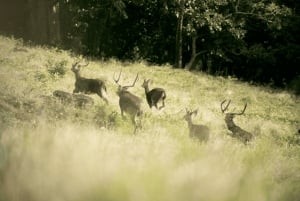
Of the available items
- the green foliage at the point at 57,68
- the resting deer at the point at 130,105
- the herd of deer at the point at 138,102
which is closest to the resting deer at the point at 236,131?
the herd of deer at the point at 138,102

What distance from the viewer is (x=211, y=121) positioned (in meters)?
11.6

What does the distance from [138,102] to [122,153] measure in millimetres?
2343

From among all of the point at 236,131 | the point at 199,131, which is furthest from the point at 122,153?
the point at 236,131

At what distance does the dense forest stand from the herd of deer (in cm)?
304

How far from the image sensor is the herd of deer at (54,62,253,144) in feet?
34.2

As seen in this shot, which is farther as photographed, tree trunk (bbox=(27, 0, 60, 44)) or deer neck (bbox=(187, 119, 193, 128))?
tree trunk (bbox=(27, 0, 60, 44))

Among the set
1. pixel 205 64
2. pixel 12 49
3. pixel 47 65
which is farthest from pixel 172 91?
pixel 205 64

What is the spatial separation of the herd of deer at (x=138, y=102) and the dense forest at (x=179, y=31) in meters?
3.04

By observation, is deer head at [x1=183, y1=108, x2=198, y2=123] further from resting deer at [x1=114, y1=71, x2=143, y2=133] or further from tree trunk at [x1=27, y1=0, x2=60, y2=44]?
tree trunk at [x1=27, y1=0, x2=60, y2=44]

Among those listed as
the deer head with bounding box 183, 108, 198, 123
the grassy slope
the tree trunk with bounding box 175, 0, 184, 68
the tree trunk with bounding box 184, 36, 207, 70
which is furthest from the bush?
the tree trunk with bounding box 184, 36, 207, 70

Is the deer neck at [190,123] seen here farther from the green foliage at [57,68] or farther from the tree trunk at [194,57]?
the tree trunk at [194,57]

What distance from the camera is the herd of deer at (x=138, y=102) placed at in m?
10.4

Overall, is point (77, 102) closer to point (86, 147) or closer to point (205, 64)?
point (86, 147)

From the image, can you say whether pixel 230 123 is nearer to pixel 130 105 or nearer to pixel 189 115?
pixel 189 115
